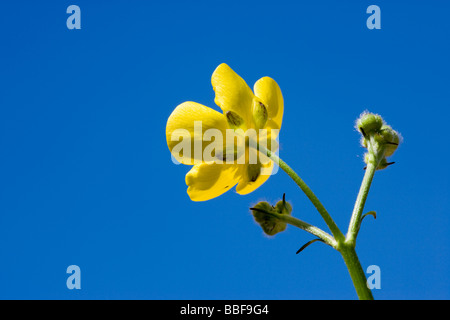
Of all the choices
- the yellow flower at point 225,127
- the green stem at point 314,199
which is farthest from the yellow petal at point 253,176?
the green stem at point 314,199

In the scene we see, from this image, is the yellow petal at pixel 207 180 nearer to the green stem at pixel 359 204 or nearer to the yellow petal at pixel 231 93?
the yellow petal at pixel 231 93

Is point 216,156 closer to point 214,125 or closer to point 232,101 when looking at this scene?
point 214,125

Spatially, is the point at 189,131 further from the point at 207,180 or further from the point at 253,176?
the point at 253,176

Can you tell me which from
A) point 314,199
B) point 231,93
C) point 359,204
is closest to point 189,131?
point 231,93

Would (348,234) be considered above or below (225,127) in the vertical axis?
below

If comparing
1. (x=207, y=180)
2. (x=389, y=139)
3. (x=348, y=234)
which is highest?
(x=389, y=139)

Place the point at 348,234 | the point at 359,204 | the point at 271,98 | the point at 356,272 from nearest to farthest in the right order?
the point at 356,272 < the point at 348,234 < the point at 359,204 < the point at 271,98
